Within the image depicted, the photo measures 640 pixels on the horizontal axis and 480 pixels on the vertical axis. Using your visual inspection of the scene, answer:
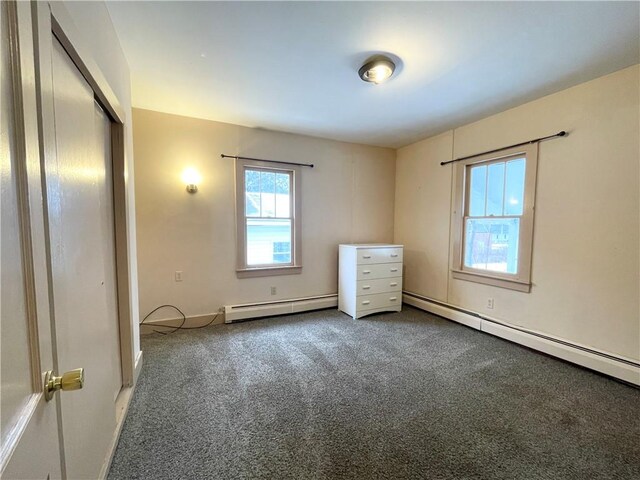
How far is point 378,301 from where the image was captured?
367 centimetres

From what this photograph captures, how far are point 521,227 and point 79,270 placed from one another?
345cm

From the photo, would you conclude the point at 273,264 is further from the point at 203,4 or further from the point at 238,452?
the point at 203,4

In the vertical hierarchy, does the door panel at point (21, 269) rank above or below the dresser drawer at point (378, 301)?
above

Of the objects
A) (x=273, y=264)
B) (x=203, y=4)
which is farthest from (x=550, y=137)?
(x=273, y=264)

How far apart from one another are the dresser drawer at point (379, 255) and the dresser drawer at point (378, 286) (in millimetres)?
255

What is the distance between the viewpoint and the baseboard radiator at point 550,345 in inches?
83.7

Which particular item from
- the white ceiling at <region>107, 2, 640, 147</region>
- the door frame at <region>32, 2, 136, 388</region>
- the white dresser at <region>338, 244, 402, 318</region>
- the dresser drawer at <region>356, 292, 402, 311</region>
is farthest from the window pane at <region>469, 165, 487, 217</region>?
the door frame at <region>32, 2, 136, 388</region>

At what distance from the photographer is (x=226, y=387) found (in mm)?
2037

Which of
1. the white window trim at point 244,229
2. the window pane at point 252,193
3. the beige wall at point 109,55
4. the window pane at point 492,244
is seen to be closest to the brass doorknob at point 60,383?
the beige wall at point 109,55

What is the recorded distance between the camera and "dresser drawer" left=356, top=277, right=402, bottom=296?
3.55 m

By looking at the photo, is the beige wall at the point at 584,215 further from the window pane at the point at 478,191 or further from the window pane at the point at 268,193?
the window pane at the point at 268,193

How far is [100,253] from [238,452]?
1268mm

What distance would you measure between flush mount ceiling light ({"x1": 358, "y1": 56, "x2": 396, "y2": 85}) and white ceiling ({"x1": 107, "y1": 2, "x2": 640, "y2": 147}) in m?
0.06

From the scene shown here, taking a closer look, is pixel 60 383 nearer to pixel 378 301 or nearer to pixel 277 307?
pixel 277 307
